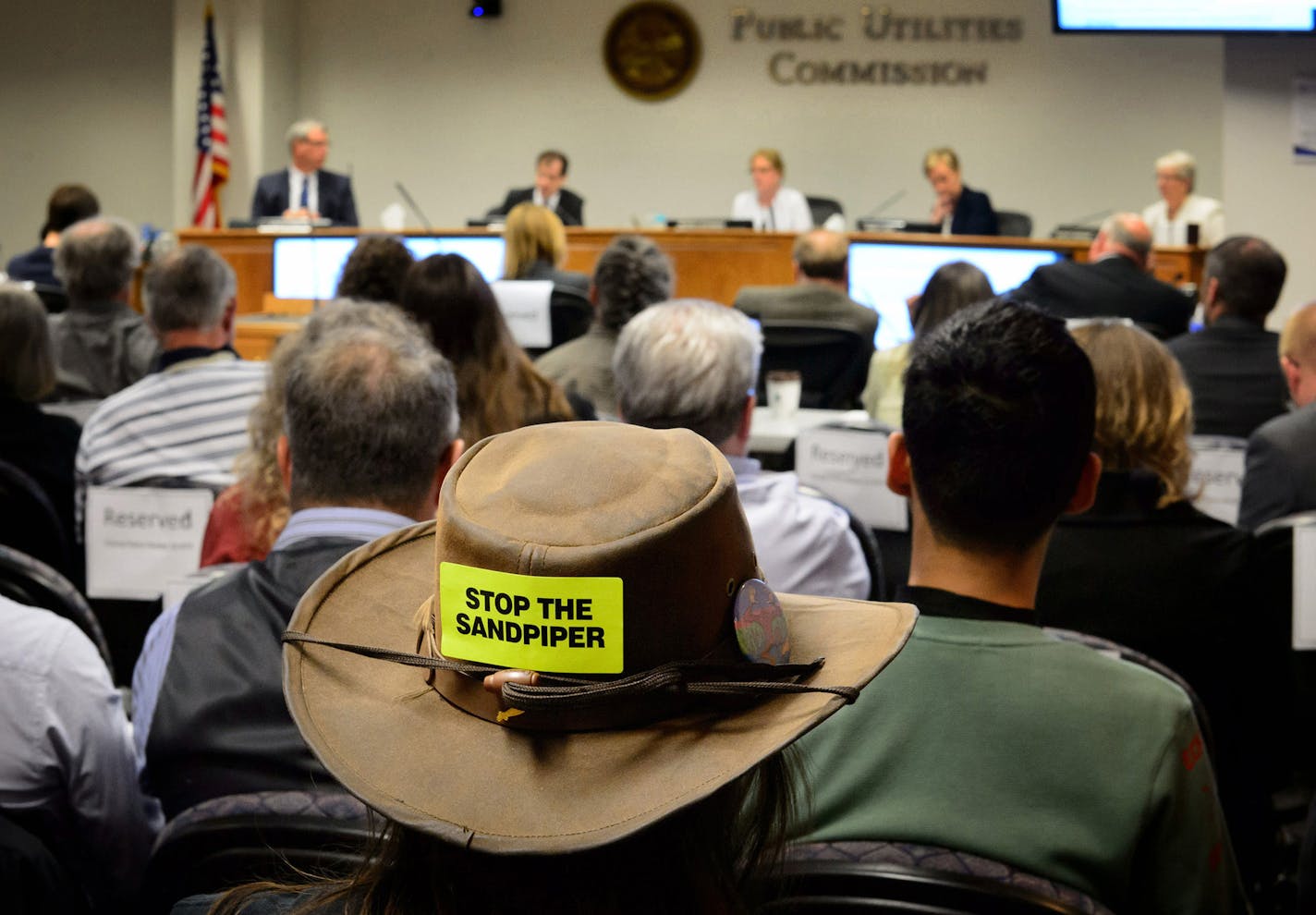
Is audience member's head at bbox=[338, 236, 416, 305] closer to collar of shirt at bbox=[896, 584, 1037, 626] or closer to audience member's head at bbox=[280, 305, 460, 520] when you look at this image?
audience member's head at bbox=[280, 305, 460, 520]

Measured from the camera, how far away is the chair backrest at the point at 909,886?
3.36ft

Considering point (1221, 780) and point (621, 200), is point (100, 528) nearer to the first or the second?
point (1221, 780)

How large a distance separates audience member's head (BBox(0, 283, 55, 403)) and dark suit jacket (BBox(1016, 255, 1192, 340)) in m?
A: 3.38

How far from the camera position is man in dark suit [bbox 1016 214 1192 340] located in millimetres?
5141

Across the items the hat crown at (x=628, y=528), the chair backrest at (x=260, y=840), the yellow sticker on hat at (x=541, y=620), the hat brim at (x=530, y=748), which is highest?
the hat crown at (x=628, y=528)

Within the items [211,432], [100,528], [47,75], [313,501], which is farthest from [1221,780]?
[47,75]

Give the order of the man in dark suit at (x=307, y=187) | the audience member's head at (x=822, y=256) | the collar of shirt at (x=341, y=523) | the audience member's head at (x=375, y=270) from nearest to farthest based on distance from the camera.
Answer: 1. the collar of shirt at (x=341, y=523)
2. the audience member's head at (x=375, y=270)
3. the audience member's head at (x=822, y=256)
4. the man in dark suit at (x=307, y=187)

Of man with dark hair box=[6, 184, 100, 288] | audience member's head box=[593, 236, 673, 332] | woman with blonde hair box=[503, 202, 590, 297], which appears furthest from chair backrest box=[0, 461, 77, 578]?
man with dark hair box=[6, 184, 100, 288]

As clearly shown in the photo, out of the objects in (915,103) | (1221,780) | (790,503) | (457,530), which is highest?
(915,103)

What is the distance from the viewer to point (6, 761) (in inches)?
60.0

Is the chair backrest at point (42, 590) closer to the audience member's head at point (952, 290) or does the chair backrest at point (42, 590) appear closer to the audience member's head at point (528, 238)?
the audience member's head at point (952, 290)

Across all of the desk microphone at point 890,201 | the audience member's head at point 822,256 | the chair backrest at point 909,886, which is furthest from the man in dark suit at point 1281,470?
the desk microphone at point 890,201

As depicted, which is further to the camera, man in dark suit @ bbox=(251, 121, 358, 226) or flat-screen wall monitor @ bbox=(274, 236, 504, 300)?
man in dark suit @ bbox=(251, 121, 358, 226)

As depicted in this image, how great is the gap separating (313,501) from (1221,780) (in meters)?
1.39
